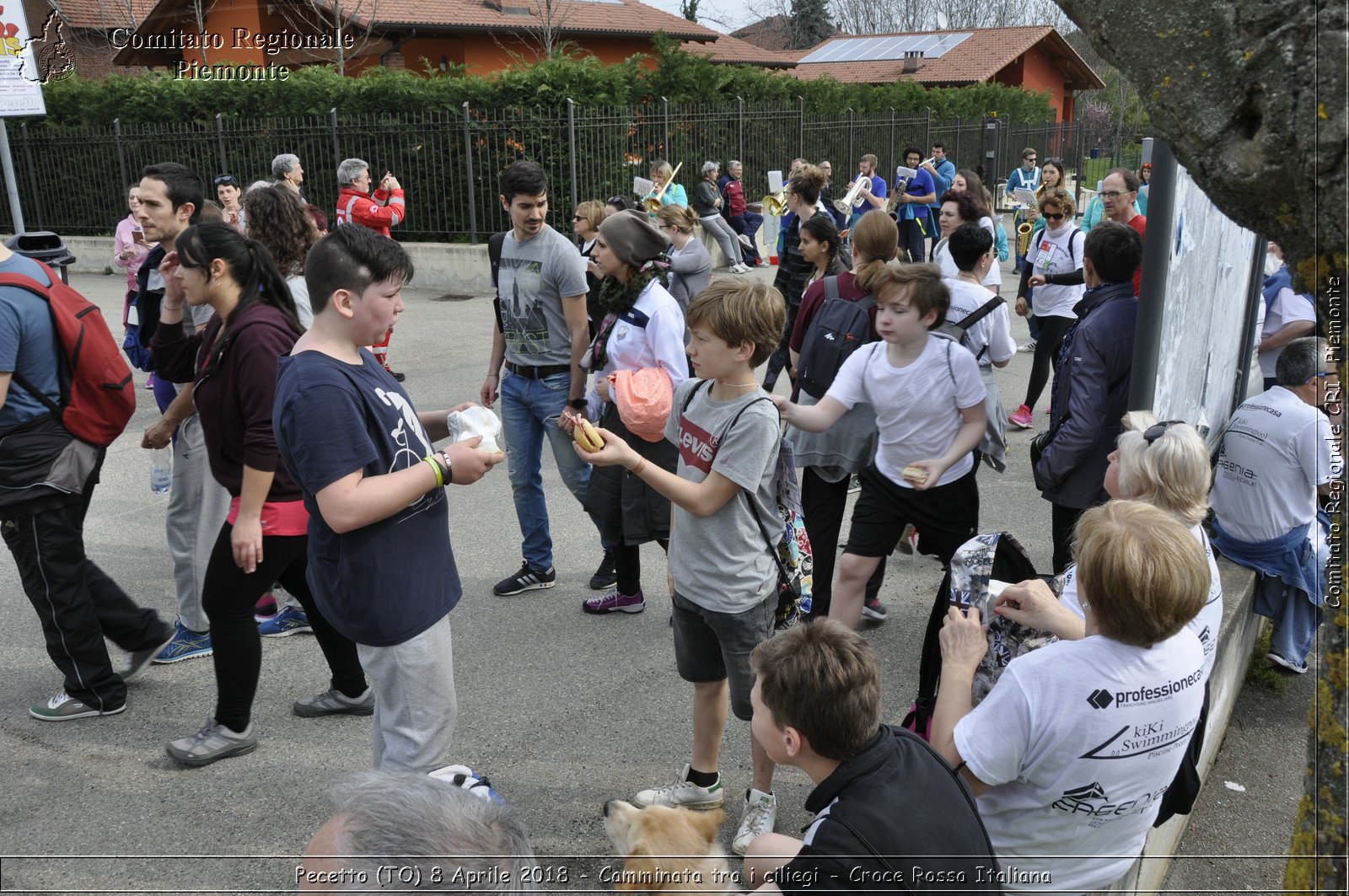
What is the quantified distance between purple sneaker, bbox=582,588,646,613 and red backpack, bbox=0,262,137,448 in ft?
7.27

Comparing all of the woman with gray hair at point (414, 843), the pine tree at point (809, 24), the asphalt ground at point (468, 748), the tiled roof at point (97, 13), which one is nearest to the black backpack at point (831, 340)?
the asphalt ground at point (468, 748)

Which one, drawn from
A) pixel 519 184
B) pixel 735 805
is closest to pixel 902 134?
pixel 519 184

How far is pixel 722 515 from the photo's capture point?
3.10 meters

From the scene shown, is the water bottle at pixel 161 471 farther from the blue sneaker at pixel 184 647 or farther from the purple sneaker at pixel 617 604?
the purple sneaker at pixel 617 604

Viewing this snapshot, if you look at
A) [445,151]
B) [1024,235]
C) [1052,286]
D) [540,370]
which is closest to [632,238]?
[540,370]

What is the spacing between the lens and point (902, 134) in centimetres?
2325

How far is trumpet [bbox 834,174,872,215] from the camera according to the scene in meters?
11.9

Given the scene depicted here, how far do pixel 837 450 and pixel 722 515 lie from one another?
1.42 m

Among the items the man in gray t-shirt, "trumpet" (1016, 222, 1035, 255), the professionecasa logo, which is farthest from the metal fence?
the man in gray t-shirt

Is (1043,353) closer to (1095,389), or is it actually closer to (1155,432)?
A: (1095,389)

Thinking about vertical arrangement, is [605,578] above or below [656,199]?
below

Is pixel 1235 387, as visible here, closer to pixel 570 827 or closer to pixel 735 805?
pixel 735 805

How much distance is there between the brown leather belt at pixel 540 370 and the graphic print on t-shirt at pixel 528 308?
0.07 metres

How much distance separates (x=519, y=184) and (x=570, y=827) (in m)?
2.93
